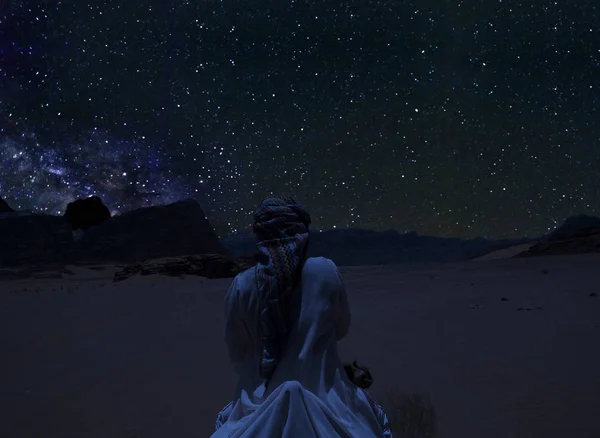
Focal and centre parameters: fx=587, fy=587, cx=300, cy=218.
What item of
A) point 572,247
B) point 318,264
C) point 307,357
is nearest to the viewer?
point 307,357

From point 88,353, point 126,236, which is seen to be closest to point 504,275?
point 88,353

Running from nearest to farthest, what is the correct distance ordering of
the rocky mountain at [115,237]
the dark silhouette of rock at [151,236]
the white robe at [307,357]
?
the white robe at [307,357] → the rocky mountain at [115,237] → the dark silhouette of rock at [151,236]

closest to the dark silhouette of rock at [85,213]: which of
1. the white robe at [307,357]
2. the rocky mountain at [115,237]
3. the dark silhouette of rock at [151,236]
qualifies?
the rocky mountain at [115,237]

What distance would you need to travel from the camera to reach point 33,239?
3397cm

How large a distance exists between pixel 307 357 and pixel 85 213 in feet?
122

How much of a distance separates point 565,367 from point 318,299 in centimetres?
452

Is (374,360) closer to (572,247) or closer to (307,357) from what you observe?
(307,357)

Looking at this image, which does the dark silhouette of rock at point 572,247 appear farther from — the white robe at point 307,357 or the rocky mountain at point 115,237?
the rocky mountain at point 115,237

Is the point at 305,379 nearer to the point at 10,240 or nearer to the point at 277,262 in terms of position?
the point at 277,262

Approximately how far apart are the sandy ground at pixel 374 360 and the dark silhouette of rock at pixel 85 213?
25.7 meters

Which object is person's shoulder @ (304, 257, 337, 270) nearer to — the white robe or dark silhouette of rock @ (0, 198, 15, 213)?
the white robe

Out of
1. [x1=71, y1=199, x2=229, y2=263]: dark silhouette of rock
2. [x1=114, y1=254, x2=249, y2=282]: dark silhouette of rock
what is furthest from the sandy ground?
[x1=71, y1=199, x2=229, y2=263]: dark silhouette of rock

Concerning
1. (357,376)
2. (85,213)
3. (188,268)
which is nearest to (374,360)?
(357,376)

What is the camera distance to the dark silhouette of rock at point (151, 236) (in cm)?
Answer: 3478
